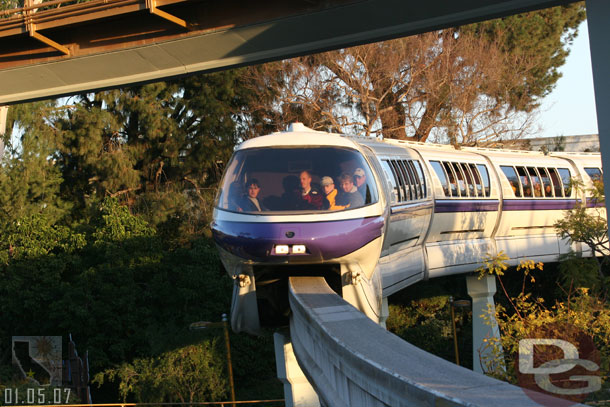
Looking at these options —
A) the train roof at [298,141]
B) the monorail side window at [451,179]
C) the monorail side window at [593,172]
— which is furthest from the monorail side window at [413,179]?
the monorail side window at [593,172]

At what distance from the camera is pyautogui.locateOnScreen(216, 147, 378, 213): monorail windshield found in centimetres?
1063

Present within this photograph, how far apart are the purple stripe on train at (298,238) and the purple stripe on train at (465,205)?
22.5 feet

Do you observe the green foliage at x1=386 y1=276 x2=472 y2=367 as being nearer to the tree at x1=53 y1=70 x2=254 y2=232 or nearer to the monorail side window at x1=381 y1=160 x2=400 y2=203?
the tree at x1=53 y1=70 x2=254 y2=232

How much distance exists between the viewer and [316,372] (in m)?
8.02

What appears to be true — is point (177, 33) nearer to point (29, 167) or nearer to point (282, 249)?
point (282, 249)

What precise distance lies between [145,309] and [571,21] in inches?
1029

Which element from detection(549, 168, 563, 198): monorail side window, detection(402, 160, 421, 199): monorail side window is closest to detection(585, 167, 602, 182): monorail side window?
detection(549, 168, 563, 198): monorail side window

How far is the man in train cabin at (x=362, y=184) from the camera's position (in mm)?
10906

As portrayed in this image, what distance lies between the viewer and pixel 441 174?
58.3ft

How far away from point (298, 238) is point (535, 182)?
14.2 m

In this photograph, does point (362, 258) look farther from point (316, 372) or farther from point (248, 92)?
point (248, 92)

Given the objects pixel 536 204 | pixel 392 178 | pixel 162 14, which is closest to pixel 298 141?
pixel 392 178

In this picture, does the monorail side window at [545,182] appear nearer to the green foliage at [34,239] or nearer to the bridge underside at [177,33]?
the bridge underside at [177,33]

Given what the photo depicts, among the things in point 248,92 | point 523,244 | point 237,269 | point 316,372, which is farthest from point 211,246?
point 316,372
